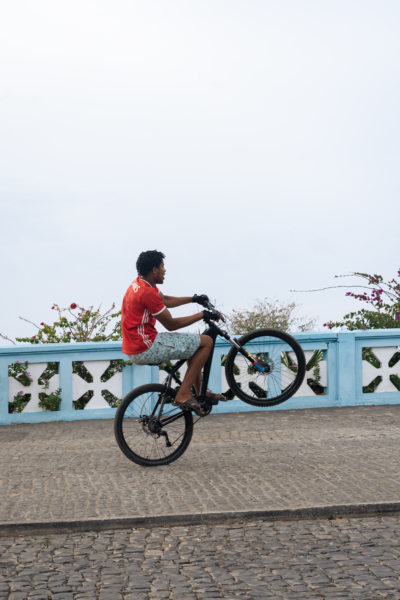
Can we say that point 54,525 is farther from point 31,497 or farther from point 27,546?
point 31,497

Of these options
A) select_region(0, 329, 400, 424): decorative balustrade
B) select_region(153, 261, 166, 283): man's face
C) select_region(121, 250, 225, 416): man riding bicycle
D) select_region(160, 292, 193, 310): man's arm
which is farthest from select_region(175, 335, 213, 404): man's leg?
select_region(0, 329, 400, 424): decorative balustrade

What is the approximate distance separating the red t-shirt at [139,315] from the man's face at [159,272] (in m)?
0.11

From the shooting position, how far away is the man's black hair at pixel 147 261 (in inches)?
296

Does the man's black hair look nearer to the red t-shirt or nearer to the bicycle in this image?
the red t-shirt

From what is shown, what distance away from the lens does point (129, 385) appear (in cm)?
1221

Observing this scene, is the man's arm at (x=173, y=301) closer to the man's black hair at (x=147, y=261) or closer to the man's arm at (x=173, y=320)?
the man's arm at (x=173, y=320)

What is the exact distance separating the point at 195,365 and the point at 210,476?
1.03 m

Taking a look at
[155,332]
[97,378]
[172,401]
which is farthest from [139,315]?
[97,378]

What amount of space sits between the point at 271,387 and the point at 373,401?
2.00 metres

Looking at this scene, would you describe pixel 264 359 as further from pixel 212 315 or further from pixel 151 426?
pixel 151 426

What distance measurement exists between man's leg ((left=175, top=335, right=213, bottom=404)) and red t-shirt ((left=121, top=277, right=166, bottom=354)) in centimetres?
44

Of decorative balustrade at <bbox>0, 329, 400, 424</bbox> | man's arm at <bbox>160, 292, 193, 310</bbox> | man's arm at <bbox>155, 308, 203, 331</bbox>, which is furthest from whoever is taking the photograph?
decorative balustrade at <bbox>0, 329, 400, 424</bbox>

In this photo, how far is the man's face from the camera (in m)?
7.57

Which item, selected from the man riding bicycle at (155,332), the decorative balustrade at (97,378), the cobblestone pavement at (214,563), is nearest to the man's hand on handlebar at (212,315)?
the man riding bicycle at (155,332)
